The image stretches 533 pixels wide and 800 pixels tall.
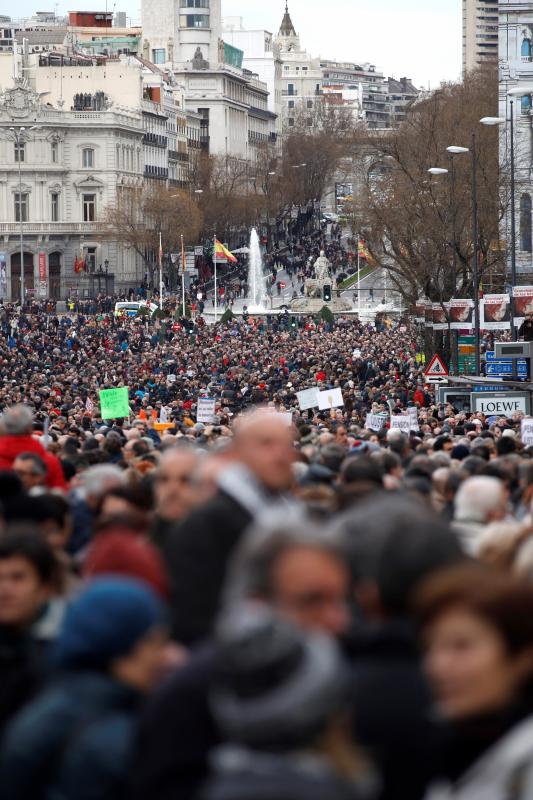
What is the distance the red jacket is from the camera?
1302 centimetres

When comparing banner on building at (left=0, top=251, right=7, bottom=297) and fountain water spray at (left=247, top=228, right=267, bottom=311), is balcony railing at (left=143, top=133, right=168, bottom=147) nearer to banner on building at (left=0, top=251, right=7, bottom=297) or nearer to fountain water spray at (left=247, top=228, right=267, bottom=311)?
fountain water spray at (left=247, top=228, right=267, bottom=311)

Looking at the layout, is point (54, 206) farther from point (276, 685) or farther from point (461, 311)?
point (276, 685)

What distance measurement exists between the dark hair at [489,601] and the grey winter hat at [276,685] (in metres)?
0.47

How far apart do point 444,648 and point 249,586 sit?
1.57 ft

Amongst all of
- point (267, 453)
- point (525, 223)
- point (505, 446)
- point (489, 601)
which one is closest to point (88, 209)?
point (525, 223)

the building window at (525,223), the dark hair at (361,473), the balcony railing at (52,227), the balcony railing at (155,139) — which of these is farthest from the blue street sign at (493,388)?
the balcony railing at (155,139)

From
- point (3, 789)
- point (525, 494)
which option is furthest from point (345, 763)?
point (525, 494)

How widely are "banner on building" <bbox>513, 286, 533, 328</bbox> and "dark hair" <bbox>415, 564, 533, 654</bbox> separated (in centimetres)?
3784

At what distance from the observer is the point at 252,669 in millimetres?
5176

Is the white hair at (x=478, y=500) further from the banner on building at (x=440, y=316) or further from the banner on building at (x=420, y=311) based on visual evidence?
the banner on building at (x=420, y=311)

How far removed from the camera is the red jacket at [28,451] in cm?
1302

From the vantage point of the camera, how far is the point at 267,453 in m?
7.53

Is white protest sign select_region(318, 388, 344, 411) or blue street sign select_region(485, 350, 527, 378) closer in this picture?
white protest sign select_region(318, 388, 344, 411)

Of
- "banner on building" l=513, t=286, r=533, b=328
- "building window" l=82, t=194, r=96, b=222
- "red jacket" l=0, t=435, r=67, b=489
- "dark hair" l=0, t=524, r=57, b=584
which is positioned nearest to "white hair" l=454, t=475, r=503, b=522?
"red jacket" l=0, t=435, r=67, b=489
